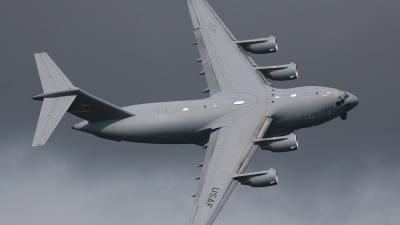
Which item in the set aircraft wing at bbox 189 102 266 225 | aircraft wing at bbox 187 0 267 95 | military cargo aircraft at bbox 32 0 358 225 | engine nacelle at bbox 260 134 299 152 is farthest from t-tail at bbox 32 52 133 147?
engine nacelle at bbox 260 134 299 152

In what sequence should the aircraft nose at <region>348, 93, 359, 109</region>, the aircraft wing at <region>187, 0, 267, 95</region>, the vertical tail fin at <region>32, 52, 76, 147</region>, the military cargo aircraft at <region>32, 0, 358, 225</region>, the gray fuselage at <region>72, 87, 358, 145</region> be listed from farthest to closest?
the aircraft wing at <region>187, 0, 267, 95</region>, the aircraft nose at <region>348, 93, 359, 109</region>, the gray fuselage at <region>72, 87, 358, 145</region>, the military cargo aircraft at <region>32, 0, 358, 225</region>, the vertical tail fin at <region>32, 52, 76, 147</region>

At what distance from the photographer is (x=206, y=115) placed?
89.9 meters

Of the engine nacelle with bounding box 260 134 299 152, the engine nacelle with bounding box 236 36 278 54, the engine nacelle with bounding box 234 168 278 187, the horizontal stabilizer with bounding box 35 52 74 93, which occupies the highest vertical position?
the horizontal stabilizer with bounding box 35 52 74 93

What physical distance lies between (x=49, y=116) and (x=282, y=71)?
20.7 m

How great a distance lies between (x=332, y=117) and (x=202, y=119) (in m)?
11.2

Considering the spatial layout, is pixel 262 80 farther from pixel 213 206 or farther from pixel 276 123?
pixel 213 206

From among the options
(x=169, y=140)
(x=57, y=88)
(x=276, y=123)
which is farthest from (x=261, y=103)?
(x=57, y=88)

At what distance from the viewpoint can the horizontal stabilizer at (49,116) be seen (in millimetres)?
84188

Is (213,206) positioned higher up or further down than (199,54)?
further down

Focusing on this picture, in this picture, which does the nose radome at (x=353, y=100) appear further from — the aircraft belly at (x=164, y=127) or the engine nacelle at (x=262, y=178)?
the engine nacelle at (x=262, y=178)

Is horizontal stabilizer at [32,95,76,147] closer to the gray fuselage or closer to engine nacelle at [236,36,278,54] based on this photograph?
the gray fuselage

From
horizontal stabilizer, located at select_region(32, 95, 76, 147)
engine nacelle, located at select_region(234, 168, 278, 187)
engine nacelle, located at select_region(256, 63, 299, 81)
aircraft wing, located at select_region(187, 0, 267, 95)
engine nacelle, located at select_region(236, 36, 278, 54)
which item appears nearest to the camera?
horizontal stabilizer, located at select_region(32, 95, 76, 147)

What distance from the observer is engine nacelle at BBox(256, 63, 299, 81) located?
9306 cm

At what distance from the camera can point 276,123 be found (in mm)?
90188
